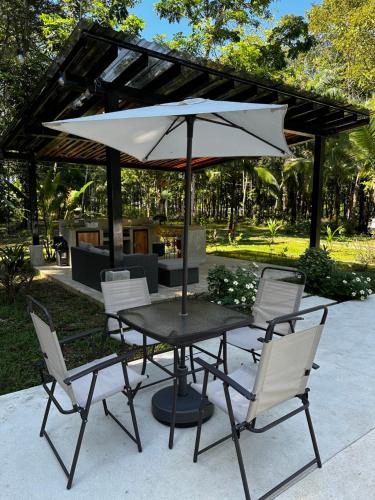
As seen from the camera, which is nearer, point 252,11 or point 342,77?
point 252,11

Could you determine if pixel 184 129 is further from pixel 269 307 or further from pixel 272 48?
pixel 272 48

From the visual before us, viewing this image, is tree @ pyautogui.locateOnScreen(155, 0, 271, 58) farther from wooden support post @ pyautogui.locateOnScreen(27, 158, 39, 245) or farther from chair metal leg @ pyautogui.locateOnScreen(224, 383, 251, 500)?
chair metal leg @ pyautogui.locateOnScreen(224, 383, 251, 500)

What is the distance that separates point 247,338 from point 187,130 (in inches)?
76.2

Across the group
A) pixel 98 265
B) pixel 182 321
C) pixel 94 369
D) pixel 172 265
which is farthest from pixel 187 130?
pixel 172 265

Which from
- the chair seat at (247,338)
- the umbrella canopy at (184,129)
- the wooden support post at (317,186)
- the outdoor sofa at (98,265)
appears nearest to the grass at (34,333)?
the outdoor sofa at (98,265)

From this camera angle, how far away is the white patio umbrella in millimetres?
2469

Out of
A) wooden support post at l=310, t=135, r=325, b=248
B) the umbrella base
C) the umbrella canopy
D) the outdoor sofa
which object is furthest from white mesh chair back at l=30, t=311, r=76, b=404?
wooden support post at l=310, t=135, r=325, b=248

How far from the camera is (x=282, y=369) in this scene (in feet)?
6.90

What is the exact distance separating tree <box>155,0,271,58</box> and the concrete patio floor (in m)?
15.1

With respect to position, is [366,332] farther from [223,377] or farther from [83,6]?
[83,6]

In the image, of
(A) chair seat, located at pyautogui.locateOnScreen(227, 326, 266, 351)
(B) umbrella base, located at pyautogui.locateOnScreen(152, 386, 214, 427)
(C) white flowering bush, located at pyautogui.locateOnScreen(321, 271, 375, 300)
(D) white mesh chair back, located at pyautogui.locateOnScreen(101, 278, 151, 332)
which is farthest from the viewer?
(C) white flowering bush, located at pyautogui.locateOnScreen(321, 271, 375, 300)

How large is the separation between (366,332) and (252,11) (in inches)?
639

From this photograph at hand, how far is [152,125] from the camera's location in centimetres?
307

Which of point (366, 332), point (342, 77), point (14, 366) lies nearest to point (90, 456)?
point (14, 366)
